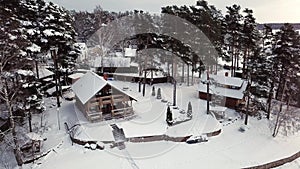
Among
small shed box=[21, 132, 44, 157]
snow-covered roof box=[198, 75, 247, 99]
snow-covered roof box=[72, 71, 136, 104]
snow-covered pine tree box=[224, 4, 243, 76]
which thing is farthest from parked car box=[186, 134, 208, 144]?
snow-covered pine tree box=[224, 4, 243, 76]

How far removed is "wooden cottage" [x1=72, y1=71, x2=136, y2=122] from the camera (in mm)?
18234

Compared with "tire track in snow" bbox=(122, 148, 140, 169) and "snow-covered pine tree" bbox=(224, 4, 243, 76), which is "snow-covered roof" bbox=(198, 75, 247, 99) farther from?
"tire track in snow" bbox=(122, 148, 140, 169)

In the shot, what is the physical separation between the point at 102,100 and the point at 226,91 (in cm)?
1145

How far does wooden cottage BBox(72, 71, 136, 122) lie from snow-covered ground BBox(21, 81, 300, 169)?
791 mm

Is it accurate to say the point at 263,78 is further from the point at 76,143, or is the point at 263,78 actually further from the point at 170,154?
the point at 76,143

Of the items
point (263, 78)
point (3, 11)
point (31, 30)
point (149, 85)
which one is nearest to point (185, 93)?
point (149, 85)

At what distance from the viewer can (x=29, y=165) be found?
1359 centimetres

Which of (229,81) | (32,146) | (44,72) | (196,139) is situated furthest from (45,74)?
(229,81)

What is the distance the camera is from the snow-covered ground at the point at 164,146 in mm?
14041

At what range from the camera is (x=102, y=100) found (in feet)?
61.5

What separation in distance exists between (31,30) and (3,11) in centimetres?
377

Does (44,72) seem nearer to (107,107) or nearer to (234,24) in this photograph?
(107,107)

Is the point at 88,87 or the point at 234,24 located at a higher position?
the point at 234,24

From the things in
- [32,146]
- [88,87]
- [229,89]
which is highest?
[88,87]
